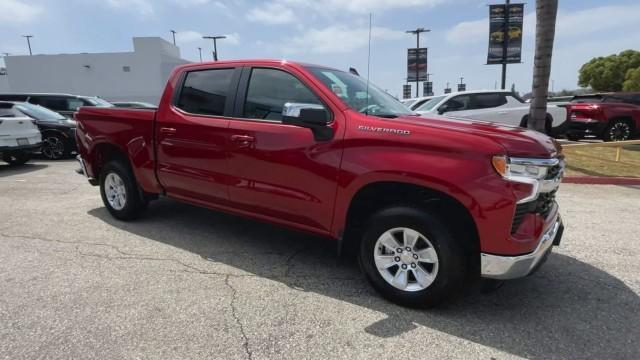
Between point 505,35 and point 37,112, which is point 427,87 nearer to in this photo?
point 505,35

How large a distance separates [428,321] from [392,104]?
2.06 m

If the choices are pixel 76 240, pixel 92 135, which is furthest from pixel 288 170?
pixel 92 135

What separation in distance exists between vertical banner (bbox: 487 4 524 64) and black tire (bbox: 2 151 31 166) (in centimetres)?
1788

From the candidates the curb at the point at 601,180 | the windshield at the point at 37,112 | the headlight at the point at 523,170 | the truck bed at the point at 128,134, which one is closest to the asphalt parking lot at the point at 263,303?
the truck bed at the point at 128,134

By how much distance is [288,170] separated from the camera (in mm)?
3668

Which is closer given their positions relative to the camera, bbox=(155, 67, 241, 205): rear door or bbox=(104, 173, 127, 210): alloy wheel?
bbox=(155, 67, 241, 205): rear door

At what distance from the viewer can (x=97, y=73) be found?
4278 centimetres

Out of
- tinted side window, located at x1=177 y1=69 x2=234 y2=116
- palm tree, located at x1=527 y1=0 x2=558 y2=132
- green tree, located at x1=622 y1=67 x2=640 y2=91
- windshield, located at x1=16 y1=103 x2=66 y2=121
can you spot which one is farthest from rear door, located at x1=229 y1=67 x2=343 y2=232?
green tree, located at x1=622 y1=67 x2=640 y2=91

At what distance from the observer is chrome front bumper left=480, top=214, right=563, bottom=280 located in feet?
9.33

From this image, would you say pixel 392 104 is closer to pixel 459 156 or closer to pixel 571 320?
pixel 459 156

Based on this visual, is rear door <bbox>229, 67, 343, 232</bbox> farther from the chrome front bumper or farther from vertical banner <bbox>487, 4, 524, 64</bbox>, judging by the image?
vertical banner <bbox>487, 4, 524, 64</bbox>

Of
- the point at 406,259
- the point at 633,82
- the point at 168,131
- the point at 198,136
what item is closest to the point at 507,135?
the point at 406,259

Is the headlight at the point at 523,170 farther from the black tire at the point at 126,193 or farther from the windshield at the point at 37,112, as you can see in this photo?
the windshield at the point at 37,112

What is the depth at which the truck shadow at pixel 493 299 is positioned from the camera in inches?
112
